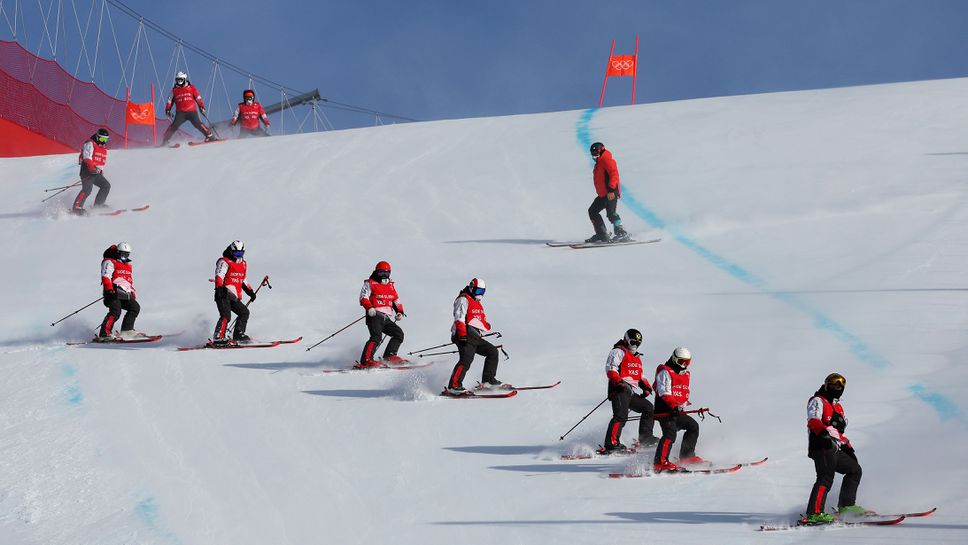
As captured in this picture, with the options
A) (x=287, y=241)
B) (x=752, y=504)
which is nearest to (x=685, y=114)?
(x=287, y=241)

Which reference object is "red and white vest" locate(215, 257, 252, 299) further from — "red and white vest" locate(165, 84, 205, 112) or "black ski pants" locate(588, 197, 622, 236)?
"red and white vest" locate(165, 84, 205, 112)

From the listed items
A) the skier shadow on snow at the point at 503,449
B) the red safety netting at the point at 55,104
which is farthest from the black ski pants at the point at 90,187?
the skier shadow on snow at the point at 503,449

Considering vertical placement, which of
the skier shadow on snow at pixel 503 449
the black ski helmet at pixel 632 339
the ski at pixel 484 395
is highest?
the black ski helmet at pixel 632 339

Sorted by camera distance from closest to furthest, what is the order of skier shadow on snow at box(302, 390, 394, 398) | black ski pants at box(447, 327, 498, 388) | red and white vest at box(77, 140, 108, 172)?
black ski pants at box(447, 327, 498, 388)
skier shadow on snow at box(302, 390, 394, 398)
red and white vest at box(77, 140, 108, 172)

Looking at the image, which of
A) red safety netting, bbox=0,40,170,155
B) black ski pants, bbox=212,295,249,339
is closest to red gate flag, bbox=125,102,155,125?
red safety netting, bbox=0,40,170,155

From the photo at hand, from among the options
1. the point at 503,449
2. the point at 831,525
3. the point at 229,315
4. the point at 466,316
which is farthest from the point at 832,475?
the point at 229,315

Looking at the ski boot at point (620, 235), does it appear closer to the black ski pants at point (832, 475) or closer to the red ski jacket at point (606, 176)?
the red ski jacket at point (606, 176)

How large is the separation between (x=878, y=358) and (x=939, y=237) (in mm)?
5390

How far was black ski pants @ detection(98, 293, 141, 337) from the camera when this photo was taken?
15859mm

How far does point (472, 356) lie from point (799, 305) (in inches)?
182

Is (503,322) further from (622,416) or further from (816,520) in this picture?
(816,520)

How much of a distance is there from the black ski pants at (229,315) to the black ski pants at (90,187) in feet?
28.6

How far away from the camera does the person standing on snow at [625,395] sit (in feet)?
35.5

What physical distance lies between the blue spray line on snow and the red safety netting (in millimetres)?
15173
